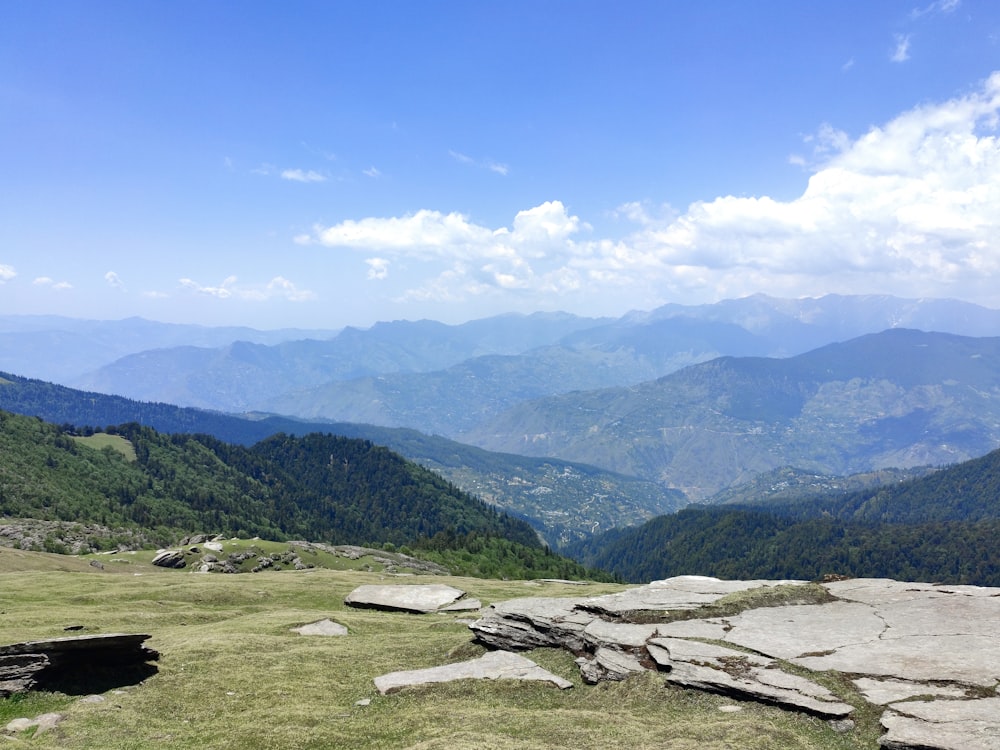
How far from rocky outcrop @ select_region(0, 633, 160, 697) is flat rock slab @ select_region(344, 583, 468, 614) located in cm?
2606

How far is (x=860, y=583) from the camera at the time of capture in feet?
137

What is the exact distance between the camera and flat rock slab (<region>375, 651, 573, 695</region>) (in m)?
30.9

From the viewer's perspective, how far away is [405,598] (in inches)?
2288

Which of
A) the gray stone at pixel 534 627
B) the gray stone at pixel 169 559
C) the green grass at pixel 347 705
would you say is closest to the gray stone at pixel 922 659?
the green grass at pixel 347 705

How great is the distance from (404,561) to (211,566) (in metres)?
48.4

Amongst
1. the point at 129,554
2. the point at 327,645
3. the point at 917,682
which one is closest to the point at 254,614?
the point at 327,645

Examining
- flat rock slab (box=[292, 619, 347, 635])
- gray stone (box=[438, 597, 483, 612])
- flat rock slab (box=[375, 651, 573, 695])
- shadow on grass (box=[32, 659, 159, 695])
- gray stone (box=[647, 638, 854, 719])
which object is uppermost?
gray stone (box=[647, 638, 854, 719])

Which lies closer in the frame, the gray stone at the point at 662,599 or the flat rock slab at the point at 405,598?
the gray stone at the point at 662,599

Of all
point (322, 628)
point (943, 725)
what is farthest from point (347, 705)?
point (943, 725)

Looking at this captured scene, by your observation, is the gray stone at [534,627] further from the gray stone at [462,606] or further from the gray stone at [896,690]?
the gray stone at [462,606]

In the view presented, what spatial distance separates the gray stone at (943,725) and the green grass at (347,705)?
1.31 m

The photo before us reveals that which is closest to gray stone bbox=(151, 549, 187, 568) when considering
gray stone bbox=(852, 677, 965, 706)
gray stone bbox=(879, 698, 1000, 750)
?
gray stone bbox=(852, 677, 965, 706)

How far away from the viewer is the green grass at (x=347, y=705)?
77.6 ft

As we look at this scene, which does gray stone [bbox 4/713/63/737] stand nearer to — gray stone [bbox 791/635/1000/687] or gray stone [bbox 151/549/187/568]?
gray stone [bbox 791/635/1000/687]
